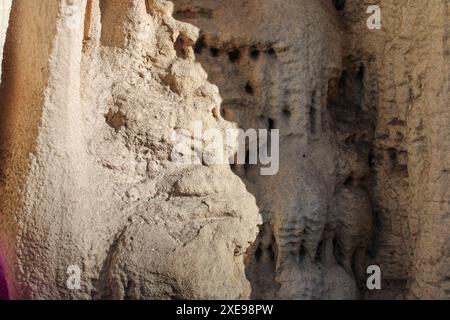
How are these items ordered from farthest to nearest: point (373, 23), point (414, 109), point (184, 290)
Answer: point (373, 23) < point (414, 109) < point (184, 290)

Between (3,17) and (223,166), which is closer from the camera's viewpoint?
(3,17)

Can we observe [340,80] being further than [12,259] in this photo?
Yes

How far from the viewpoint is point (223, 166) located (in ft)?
8.72

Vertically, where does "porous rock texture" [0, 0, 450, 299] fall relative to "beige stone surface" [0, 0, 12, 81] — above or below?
below

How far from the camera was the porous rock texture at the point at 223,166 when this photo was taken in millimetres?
2398

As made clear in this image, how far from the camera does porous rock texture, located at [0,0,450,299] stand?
2.40 meters

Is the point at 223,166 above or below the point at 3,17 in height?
below

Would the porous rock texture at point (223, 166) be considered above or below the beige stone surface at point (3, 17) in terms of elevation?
below

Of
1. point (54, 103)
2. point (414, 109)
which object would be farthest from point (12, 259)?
point (414, 109)

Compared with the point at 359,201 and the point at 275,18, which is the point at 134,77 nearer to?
the point at 275,18

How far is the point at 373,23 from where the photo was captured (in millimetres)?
2799
